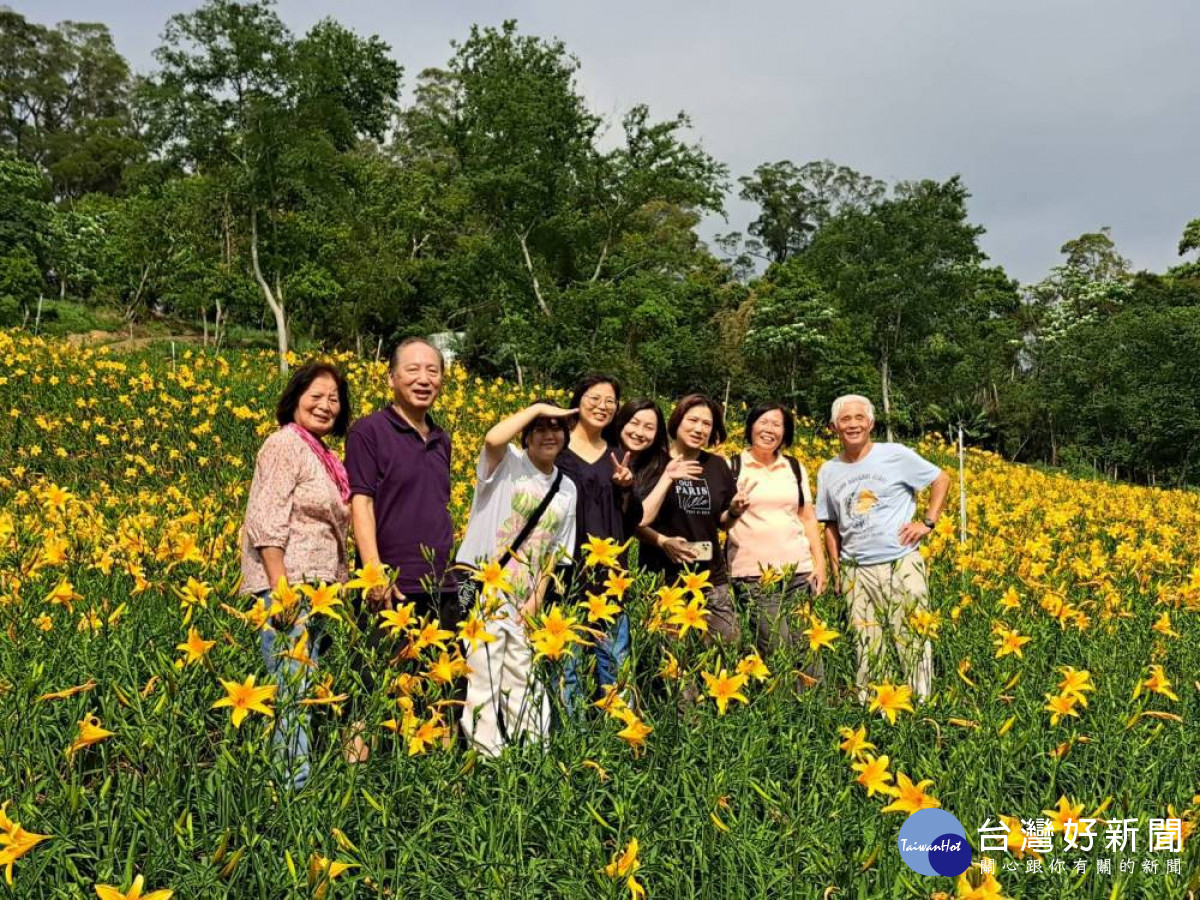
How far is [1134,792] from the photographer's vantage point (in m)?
1.77

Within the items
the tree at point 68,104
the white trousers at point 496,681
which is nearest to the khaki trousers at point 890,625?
the white trousers at point 496,681

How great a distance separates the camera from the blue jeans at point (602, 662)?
6.27 ft

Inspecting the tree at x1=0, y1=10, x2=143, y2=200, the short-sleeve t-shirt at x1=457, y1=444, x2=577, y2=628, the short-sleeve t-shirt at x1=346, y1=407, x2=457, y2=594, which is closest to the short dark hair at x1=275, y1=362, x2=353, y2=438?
the short-sleeve t-shirt at x1=346, y1=407, x2=457, y2=594

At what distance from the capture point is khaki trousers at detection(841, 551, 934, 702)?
6.87 ft

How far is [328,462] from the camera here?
93.8 inches

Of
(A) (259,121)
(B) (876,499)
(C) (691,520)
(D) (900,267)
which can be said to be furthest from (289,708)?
(D) (900,267)

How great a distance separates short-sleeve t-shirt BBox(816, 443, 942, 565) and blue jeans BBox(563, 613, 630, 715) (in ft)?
3.19

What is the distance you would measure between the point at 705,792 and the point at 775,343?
20.6 m

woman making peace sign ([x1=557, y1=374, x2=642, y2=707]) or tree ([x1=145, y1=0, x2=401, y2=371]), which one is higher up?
tree ([x1=145, y1=0, x2=401, y2=371])

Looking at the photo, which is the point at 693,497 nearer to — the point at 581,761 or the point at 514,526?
the point at 514,526

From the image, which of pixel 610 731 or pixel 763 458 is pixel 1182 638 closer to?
pixel 763 458

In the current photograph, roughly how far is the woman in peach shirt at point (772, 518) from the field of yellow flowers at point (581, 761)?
0.69ft

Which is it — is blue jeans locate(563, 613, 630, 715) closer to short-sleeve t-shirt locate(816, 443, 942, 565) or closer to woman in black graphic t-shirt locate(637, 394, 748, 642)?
woman in black graphic t-shirt locate(637, 394, 748, 642)

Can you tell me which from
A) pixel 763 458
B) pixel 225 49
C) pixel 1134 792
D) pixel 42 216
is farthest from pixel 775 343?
pixel 1134 792
